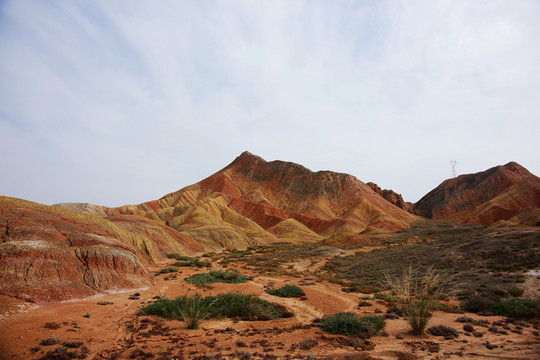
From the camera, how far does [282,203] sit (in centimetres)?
10612

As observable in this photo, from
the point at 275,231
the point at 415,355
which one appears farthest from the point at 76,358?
the point at 275,231

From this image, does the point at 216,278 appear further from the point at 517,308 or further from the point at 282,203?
the point at 282,203

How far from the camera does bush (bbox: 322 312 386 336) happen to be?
29.1ft

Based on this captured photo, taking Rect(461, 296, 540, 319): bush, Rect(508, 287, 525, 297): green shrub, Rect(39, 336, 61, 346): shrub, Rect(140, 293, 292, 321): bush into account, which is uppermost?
Rect(508, 287, 525, 297): green shrub

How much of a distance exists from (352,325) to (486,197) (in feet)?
445

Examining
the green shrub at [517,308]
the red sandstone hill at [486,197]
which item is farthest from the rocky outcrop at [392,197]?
the green shrub at [517,308]

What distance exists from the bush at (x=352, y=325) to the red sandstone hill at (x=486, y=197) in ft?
296

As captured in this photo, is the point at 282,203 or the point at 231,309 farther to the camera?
the point at 282,203

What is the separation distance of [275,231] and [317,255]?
44.1m

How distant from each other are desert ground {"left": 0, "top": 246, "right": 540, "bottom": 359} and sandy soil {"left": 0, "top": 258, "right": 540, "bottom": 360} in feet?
0.07

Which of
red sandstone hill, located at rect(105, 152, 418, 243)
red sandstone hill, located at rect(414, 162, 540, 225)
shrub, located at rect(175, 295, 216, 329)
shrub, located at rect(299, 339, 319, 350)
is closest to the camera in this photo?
shrub, located at rect(299, 339, 319, 350)

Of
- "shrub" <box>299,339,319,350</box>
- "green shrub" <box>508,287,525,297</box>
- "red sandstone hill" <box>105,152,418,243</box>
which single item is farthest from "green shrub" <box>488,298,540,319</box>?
"red sandstone hill" <box>105,152,418,243</box>

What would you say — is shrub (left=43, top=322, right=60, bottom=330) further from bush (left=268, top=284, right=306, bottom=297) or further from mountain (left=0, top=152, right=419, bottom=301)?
bush (left=268, top=284, right=306, bottom=297)

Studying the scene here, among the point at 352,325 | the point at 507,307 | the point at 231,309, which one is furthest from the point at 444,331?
the point at 231,309
